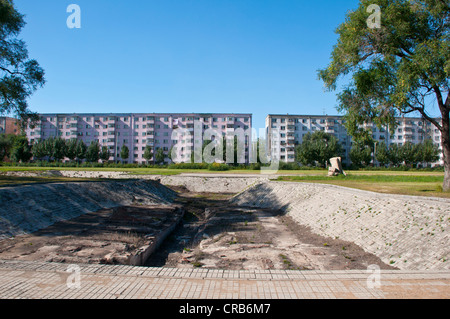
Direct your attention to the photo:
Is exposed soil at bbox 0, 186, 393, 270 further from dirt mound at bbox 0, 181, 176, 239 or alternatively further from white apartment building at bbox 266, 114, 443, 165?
white apartment building at bbox 266, 114, 443, 165

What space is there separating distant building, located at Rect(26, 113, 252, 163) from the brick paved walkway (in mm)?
93659

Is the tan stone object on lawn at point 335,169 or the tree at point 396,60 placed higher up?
the tree at point 396,60

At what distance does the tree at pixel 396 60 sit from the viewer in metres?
15.7

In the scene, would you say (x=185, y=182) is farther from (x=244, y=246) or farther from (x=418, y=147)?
(x=418, y=147)

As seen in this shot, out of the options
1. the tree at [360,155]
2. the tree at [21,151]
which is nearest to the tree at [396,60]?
the tree at [360,155]

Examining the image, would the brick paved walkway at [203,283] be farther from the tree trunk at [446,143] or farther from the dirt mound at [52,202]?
the tree trunk at [446,143]

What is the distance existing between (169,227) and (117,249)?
20.1 ft

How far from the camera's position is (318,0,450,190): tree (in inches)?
617

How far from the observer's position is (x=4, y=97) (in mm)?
25000

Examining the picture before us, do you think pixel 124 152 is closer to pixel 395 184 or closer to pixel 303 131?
pixel 303 131

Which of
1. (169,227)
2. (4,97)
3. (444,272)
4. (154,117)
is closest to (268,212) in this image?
(169,227)

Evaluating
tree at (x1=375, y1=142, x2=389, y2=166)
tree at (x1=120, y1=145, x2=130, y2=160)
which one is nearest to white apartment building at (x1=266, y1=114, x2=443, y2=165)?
tree at (x1=375, y1=142, x2=389, y2=166)

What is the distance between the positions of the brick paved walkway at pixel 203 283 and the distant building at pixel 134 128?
93.7 meters
